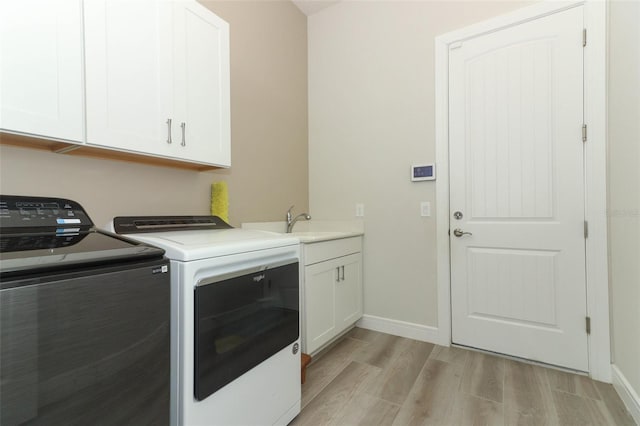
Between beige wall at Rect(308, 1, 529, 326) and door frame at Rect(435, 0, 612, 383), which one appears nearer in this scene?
door frame at Rect(435, 0, 612, 383)

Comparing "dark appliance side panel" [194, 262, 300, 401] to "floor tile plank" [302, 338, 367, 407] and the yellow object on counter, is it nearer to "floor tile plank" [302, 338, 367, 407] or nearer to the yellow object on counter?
"floor tile plank" [302, 338, 367, 407]

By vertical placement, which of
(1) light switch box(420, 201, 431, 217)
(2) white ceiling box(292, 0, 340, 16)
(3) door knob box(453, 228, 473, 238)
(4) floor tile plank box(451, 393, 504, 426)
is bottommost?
(4) floor tile plank box(451, 393, 504, 426)

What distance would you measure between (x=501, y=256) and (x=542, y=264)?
234mm

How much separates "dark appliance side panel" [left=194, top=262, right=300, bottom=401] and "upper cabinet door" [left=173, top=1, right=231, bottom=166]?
2.44ft

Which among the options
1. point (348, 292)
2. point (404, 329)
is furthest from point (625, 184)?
point (348, 292)

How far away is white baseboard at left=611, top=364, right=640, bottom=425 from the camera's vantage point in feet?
4.65

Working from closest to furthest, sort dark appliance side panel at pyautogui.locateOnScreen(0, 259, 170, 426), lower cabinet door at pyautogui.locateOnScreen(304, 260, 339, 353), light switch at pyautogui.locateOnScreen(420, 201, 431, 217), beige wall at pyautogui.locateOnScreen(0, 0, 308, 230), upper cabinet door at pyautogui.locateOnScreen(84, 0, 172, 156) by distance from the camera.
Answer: dark appliance side panel at pyautogui.locateOnScreen(0, 259, 170, 426)
upper cabinet door at pyautogui.locateOnScreen(84, 0, 172, 156)
beige wall at pyautogui.locateOnScreen(0, 0, 308, 230)
lower cabinet door at pyautogui.locateOnScreen(304, 260, 339, 353)
light switch at pyautogui.locateOnScreen(420, 201, 431, 217)

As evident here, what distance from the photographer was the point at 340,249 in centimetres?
226

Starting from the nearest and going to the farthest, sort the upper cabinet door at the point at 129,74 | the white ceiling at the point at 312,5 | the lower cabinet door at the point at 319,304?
the upper cabinet door at the point at 129,74
the lower cabinet door at the point at 319,304
the white ceiling at the point at 312,5

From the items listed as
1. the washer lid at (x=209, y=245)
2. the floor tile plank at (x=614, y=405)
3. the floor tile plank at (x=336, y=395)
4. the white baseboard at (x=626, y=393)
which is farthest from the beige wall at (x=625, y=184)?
the washer lid at (x=209, y=245)

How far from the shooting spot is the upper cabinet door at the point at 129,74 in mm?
1135

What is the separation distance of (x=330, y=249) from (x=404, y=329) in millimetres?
953

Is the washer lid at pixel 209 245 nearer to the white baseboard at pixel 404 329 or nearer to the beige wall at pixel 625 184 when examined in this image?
the white baseboard at pixel 404 329

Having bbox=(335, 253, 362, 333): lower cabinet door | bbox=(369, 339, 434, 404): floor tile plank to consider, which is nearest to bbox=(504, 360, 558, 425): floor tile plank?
bbox=(369, 339, 434, 404): floor tile plank
